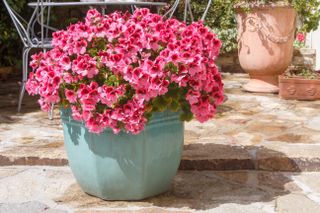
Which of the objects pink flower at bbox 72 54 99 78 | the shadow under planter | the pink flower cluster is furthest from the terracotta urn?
pink flower at bbox 72 54 99 78

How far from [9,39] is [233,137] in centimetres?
286

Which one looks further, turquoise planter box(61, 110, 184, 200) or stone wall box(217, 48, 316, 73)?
stone wall box(217, 48, 316, 73)

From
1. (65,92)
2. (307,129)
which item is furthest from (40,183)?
(307,129)

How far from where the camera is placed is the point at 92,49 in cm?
227

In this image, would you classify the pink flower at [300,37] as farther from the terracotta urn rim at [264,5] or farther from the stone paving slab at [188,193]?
the stone paving slab at [188,193]

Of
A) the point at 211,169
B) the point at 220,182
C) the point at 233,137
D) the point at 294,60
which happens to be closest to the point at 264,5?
the point at 294,60

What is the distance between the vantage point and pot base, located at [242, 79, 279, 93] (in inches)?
196

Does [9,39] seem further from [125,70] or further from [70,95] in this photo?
[125,70]

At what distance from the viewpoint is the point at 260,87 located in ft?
16.4

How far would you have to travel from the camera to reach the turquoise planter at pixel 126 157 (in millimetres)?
2273

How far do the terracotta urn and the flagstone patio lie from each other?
1.05m

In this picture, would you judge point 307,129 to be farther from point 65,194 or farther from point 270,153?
point 65,194

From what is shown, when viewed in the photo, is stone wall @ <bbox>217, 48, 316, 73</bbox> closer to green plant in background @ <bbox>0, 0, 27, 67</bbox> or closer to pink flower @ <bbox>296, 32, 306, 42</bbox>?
pink flower @ <bbox>296, 32, 306, 42</bbox>

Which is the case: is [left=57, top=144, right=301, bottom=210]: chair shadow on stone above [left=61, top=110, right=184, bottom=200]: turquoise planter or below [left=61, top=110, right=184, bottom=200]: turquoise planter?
below
